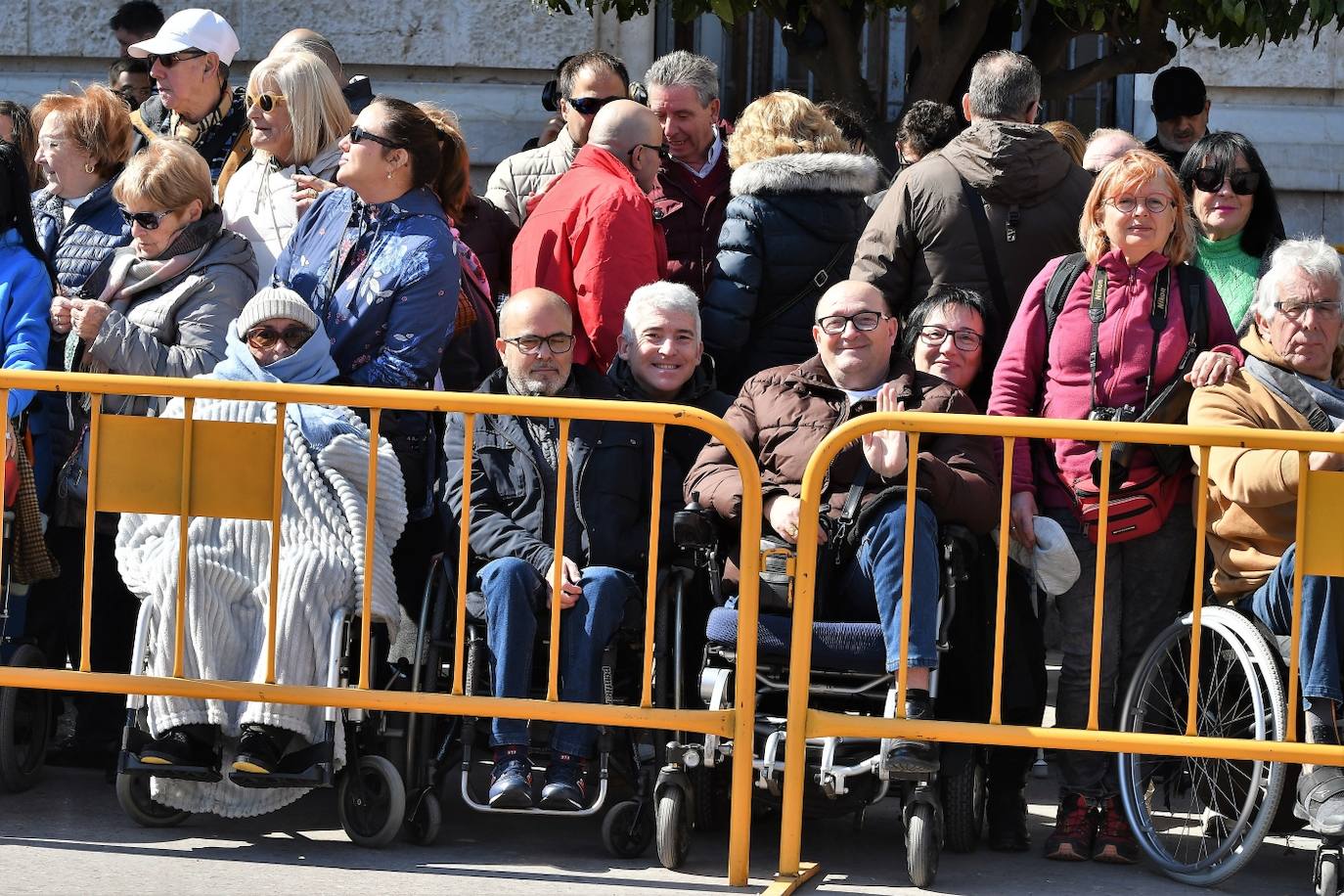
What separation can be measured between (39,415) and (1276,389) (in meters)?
3.75

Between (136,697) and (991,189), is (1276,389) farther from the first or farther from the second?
(136,697)

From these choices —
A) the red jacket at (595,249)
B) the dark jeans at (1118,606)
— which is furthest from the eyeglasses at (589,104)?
the dark jeans at (1118,606)

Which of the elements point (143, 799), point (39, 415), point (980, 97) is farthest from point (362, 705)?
point (980, 97)

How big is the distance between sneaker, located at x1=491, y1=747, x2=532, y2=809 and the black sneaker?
584mm

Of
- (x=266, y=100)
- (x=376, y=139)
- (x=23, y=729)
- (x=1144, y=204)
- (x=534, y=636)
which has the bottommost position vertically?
(x=23, y=729)

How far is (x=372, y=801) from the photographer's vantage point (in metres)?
5.40

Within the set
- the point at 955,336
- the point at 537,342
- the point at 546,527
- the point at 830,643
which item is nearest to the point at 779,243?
the point at 955,336

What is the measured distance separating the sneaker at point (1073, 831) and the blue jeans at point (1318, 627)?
718 mm

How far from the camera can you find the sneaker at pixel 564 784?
525 centimetres

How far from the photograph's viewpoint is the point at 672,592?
553cm

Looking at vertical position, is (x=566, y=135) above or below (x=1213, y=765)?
above

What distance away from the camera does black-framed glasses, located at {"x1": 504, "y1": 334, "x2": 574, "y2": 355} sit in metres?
5.71

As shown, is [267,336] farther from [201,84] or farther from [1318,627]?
[1318,627]

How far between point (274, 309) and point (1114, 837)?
2781 mm
